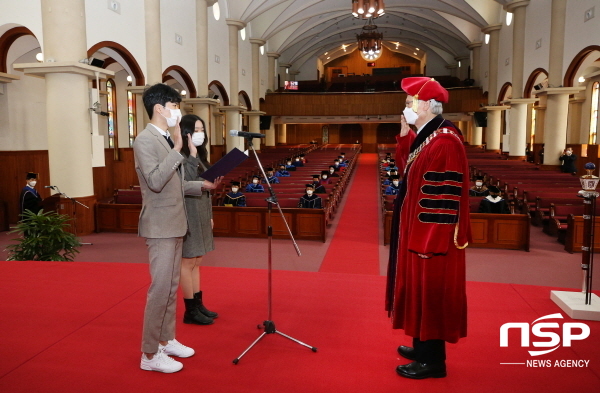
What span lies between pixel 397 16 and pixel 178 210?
31329mm

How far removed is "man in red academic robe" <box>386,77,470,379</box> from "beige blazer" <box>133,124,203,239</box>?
1.38 meters

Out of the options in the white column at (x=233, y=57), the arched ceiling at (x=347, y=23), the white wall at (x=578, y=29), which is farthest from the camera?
the arched ceiling at (x=347, y=23)

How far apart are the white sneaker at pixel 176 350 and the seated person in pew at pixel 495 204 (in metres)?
6.74

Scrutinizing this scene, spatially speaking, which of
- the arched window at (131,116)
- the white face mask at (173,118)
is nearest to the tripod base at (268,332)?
the white face mask at (173,118)

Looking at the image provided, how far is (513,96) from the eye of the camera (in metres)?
18.6

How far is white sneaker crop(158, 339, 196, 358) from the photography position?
9.93 feet

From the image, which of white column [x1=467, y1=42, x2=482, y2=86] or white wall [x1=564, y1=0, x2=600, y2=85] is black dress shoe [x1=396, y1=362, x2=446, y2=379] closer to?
white wall [x1=564, y1=0, x2=600, y2=85]

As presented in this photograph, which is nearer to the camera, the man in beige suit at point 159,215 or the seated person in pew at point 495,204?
the man in beige suit at point 159,215

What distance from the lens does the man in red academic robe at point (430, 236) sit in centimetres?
254

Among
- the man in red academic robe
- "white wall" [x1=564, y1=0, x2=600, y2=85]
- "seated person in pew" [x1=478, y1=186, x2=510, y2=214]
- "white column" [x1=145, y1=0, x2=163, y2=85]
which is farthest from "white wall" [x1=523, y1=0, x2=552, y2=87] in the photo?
the man in red academic robe

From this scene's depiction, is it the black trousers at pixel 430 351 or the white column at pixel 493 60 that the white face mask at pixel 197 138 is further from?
the white column at pixel 493 60

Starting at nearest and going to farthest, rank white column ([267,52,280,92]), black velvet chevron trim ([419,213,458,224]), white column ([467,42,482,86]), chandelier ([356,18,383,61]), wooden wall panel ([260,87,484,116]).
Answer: black velvet chevron trim ([419,213,458,224]) → chandelier ([356,18,383,61]) → white column ([467,42,482,86]) → white column ([267,52,280,92]) → wooden wall panel ([260,87,484,116])

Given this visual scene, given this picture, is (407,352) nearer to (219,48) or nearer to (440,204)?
(440,204)

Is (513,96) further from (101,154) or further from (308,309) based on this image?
(308,309)
